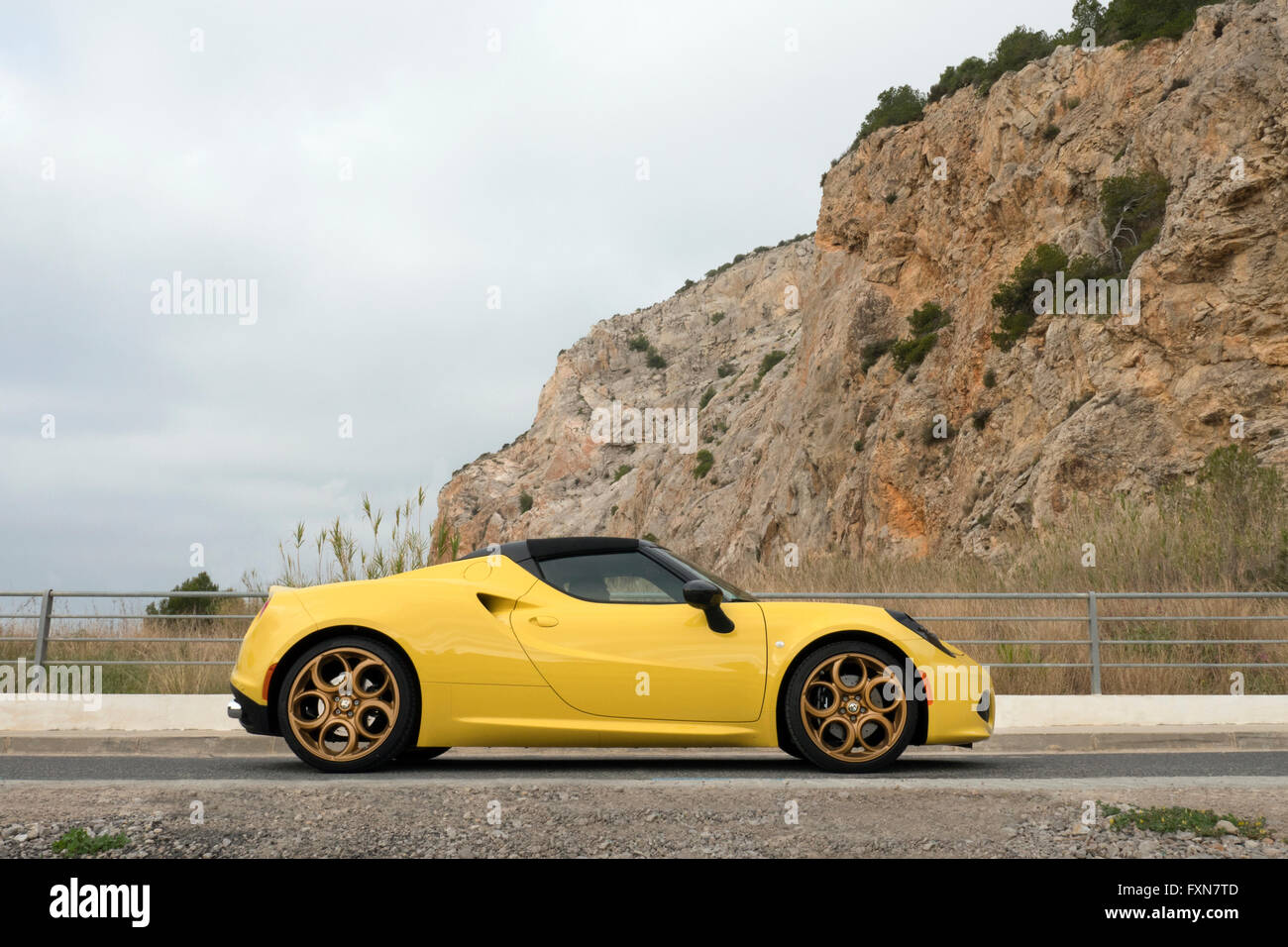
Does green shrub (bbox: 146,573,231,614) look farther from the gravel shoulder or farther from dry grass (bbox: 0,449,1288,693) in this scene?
the gravel shoulder

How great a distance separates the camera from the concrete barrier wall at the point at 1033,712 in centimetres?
1000

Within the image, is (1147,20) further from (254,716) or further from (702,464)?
(254,716)

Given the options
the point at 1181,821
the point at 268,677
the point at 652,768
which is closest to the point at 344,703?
the point at 268,677

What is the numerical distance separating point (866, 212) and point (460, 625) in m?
43.0

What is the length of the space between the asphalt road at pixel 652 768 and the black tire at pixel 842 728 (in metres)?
0.11

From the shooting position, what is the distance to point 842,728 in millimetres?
6809

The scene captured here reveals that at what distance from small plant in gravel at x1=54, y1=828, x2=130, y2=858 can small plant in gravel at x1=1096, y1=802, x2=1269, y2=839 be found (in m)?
4.05

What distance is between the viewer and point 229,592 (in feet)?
37.3
